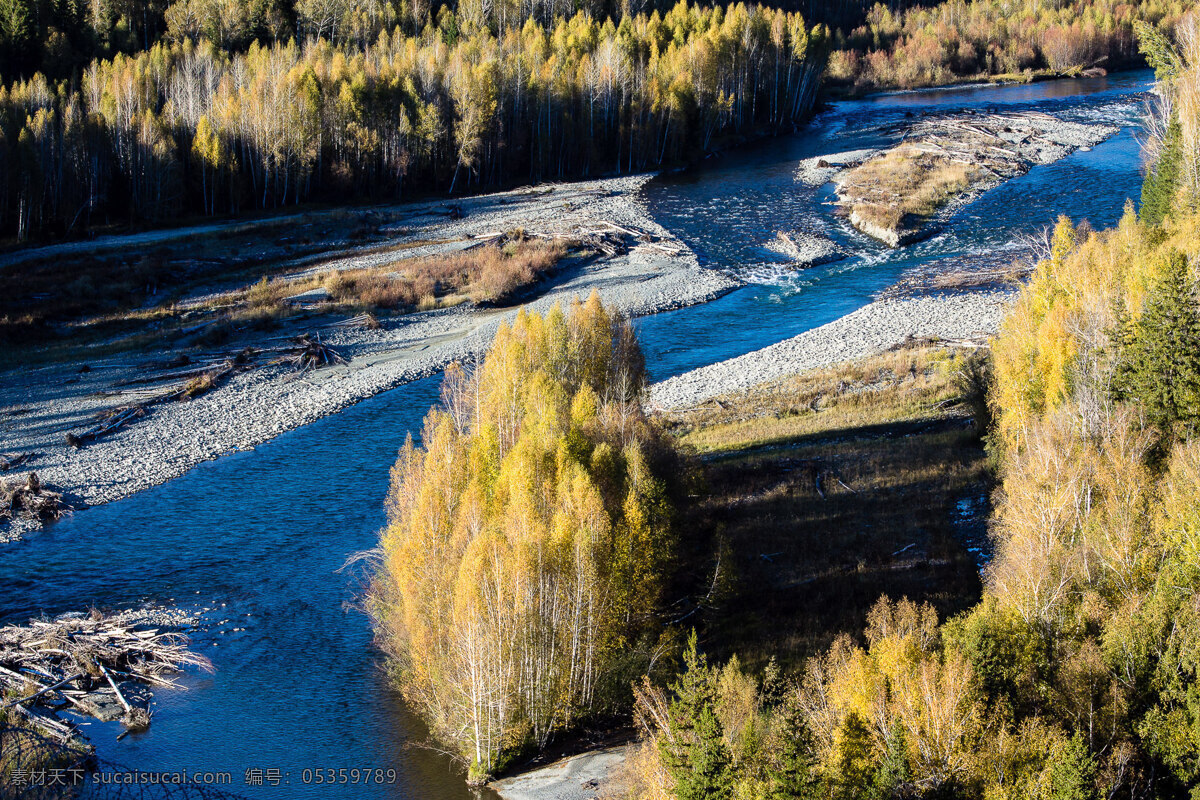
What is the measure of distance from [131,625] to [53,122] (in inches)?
2485

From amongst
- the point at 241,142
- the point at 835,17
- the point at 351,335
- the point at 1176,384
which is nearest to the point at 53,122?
the point at 241,142

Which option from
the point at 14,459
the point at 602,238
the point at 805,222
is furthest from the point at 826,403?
the point at 805,222

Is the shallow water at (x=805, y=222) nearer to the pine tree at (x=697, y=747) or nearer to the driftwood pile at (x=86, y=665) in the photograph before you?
the driftwood pile at (x=86, y=665)

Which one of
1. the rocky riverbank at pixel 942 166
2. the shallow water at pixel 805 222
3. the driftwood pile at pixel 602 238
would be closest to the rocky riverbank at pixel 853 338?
the shallow water at pixel 805 222

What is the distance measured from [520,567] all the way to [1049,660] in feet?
38.6

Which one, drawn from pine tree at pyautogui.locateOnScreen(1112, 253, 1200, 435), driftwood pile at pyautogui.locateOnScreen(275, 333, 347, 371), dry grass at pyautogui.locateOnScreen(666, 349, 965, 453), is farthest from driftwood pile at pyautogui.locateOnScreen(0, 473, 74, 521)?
pine tree at pyautogui.locateOnScreen(1112, 253, 1200, 435)

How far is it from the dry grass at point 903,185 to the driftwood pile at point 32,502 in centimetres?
5941

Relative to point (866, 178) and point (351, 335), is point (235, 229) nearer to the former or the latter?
point (351, 335)

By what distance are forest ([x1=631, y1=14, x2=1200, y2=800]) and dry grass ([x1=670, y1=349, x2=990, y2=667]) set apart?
2.29 metres

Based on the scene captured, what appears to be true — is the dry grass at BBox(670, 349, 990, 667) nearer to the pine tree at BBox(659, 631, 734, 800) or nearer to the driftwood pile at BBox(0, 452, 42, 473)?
the pine tree at BBox(659, 631, 734, 800)

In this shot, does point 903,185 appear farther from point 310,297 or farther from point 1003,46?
point 1003,46

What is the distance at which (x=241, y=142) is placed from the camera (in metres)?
88.7

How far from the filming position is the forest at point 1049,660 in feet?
62.1

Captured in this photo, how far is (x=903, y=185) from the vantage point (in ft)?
288
